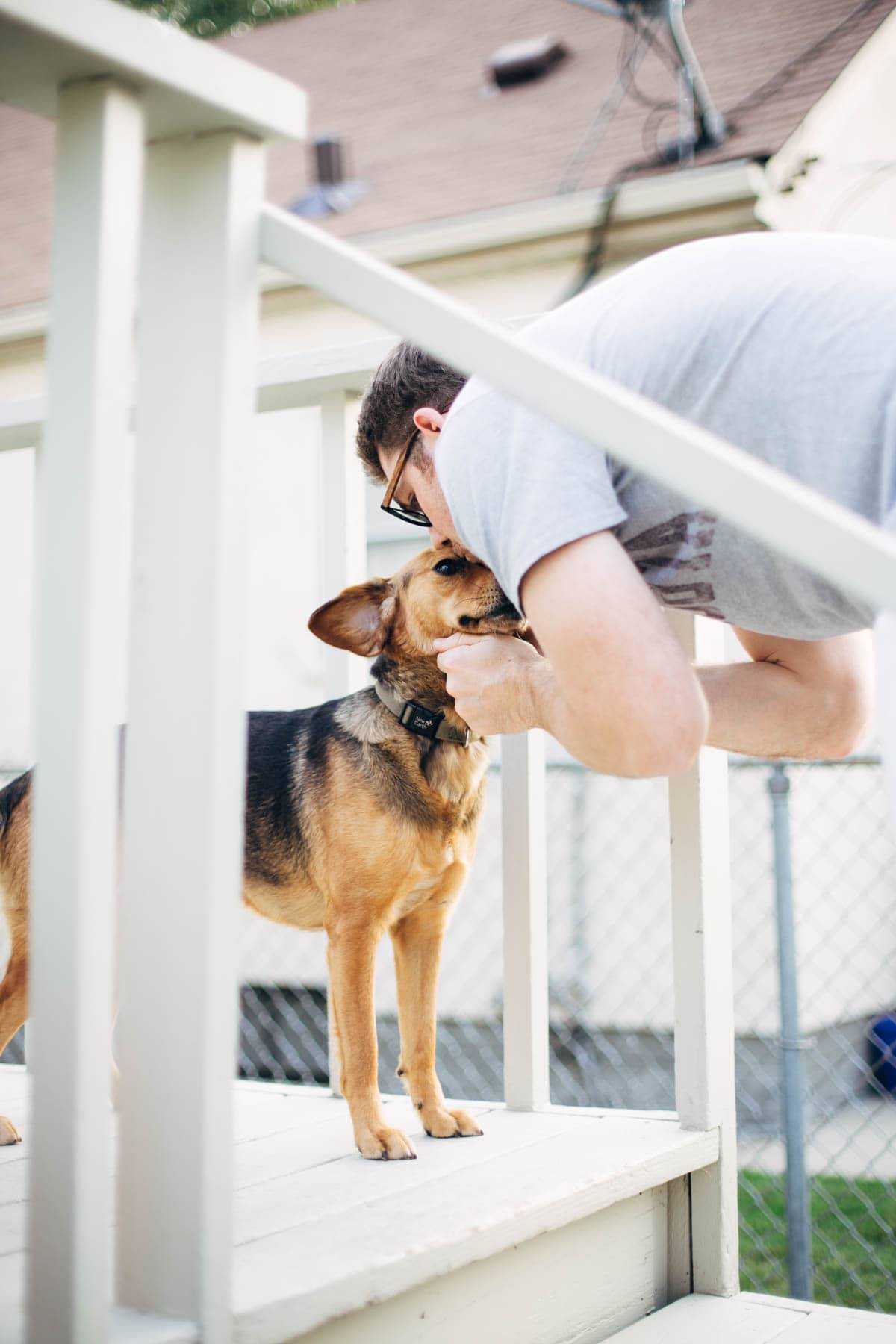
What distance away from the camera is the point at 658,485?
1.62 metres

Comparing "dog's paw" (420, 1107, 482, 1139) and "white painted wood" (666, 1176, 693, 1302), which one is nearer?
"white painted wood" (666, 1176, 693, 1302)

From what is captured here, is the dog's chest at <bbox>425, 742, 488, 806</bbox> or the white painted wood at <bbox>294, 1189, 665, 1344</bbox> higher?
the dog's chest at <bbox>425, 742, 488, 806</bbox>

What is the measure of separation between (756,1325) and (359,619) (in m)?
1.50

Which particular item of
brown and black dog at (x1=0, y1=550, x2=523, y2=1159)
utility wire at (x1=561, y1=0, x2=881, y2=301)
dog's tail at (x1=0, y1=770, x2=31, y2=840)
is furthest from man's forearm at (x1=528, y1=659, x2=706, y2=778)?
utility wire at (x1=561, y1=0, x2=881, y2=301)

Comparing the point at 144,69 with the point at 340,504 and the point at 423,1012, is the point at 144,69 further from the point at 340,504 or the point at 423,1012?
the point at 423,1012

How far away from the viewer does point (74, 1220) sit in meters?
1.05

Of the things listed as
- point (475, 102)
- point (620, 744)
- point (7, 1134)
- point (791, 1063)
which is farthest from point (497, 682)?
point (475, 102)

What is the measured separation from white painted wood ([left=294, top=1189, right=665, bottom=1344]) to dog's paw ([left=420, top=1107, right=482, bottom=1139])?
0.36m

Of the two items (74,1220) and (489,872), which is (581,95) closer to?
(489,872)

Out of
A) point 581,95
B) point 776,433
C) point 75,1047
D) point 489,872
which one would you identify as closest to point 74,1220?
point 75,1047

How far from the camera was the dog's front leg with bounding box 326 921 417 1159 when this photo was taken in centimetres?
211

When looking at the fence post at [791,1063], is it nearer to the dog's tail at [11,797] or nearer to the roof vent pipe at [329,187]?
the dog's tail at [11,797]

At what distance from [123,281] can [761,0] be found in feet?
27.1

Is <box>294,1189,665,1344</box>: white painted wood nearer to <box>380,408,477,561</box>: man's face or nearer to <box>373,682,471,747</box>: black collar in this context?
<box>373,682,471,747</box>: black collar
